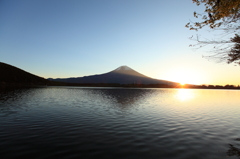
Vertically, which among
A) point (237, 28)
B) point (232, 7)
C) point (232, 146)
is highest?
point (232, 7)

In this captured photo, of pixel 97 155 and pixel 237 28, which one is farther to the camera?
pixel 237 28

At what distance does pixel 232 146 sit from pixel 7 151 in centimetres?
1416

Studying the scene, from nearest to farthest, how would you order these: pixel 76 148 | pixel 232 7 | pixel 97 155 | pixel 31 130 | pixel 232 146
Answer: pixel 97 155, pixel 76 148, pixel 232 146, pixel 232 7, pixel 31 130

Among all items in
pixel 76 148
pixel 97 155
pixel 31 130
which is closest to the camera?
pixel 97 155

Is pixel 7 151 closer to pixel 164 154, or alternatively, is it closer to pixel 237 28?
pixel 164 154

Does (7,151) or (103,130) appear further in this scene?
(103,130)

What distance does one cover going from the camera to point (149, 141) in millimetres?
11062

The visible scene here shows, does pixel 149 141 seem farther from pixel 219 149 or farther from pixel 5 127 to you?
pixel 5 127

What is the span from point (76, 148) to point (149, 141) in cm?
505

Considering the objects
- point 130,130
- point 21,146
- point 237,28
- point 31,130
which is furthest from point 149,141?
point 237,28

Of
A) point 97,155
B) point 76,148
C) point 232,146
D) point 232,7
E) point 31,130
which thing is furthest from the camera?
point 31,130

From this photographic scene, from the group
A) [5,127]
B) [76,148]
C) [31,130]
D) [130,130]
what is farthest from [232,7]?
[5,127]

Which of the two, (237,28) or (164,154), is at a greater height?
(237,28)

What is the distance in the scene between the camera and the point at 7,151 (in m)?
8.76
